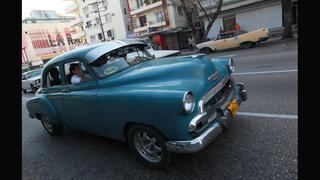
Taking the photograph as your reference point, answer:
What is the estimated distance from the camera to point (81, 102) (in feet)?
12.8

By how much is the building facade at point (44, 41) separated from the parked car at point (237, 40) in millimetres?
40608

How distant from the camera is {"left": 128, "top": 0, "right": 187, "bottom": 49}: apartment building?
2980 cm

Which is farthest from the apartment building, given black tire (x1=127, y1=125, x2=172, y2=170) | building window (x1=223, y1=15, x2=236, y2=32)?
black tire (x1=127, y1=125, x2=172, y2=170)

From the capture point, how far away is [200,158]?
11.3 feet

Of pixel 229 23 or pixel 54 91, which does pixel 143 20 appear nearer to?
pixel 229 23

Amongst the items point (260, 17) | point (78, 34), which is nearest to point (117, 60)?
point (260, 17)

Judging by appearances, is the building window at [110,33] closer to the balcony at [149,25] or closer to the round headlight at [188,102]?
the balcony at [149,25]

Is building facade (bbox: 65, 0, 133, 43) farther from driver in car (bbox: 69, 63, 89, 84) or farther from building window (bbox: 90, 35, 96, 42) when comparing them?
driver in car (bbox: 69, 63, 89, 84)

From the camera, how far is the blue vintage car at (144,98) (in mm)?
2830

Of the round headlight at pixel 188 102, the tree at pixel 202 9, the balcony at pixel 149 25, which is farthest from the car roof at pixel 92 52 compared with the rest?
the balcony at pixel 149 25

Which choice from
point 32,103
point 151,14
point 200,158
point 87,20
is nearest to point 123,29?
point 151,14

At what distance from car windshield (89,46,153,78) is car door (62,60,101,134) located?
0.55 ft

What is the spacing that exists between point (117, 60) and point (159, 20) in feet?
103
